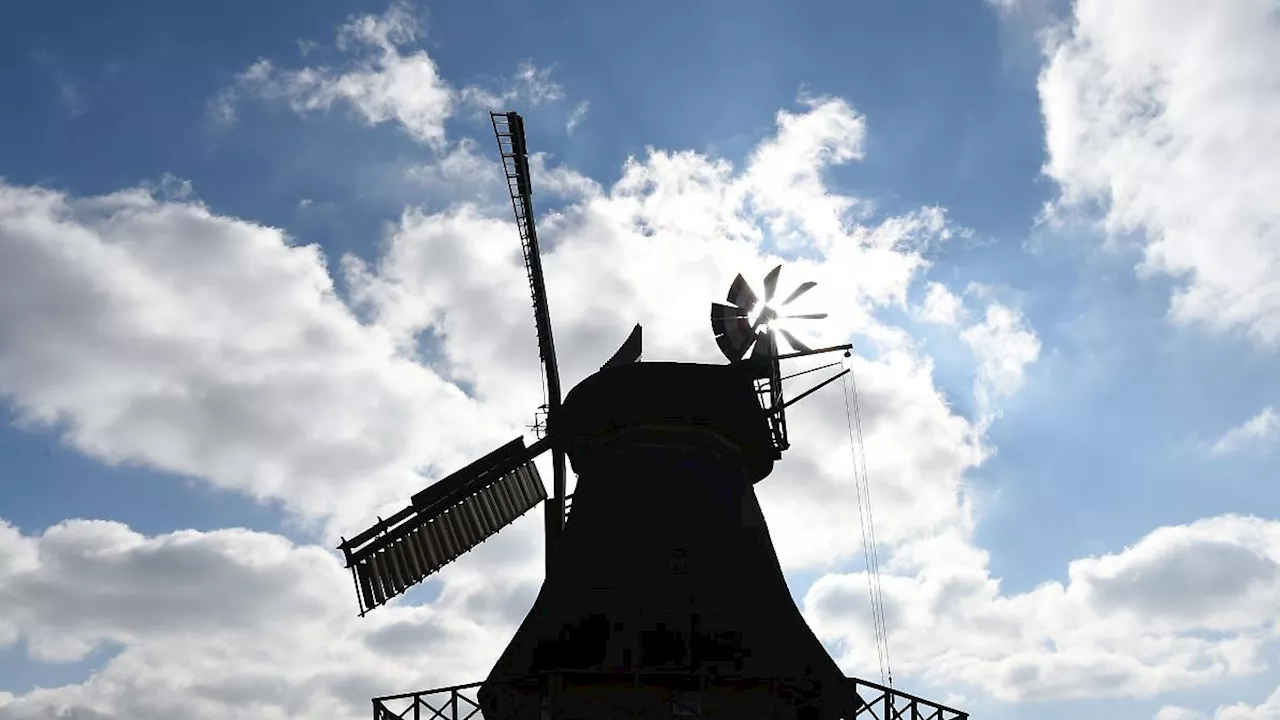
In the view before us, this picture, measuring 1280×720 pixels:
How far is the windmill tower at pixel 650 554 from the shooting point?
17078 millimetres

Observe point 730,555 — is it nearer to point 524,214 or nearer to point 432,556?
point 432,556

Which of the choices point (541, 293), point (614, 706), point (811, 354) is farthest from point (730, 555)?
point (541, 293)

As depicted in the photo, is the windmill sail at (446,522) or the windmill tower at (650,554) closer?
the windmill tower at (650,554)

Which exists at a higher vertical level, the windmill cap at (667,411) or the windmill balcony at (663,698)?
the windmill cap at (667,411)

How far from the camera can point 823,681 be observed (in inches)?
688

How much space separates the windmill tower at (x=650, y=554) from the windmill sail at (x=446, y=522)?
0.10ft

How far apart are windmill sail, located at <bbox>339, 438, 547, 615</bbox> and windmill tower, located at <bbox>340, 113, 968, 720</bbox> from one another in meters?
0.03

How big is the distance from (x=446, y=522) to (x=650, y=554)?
4652 mm

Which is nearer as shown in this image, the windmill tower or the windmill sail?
the windmill tower

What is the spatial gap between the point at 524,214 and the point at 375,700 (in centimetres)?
1153

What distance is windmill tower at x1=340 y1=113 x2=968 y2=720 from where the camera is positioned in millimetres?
17078

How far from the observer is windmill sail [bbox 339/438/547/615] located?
1970 cm

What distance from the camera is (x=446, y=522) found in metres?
20.7

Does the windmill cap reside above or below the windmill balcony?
above
